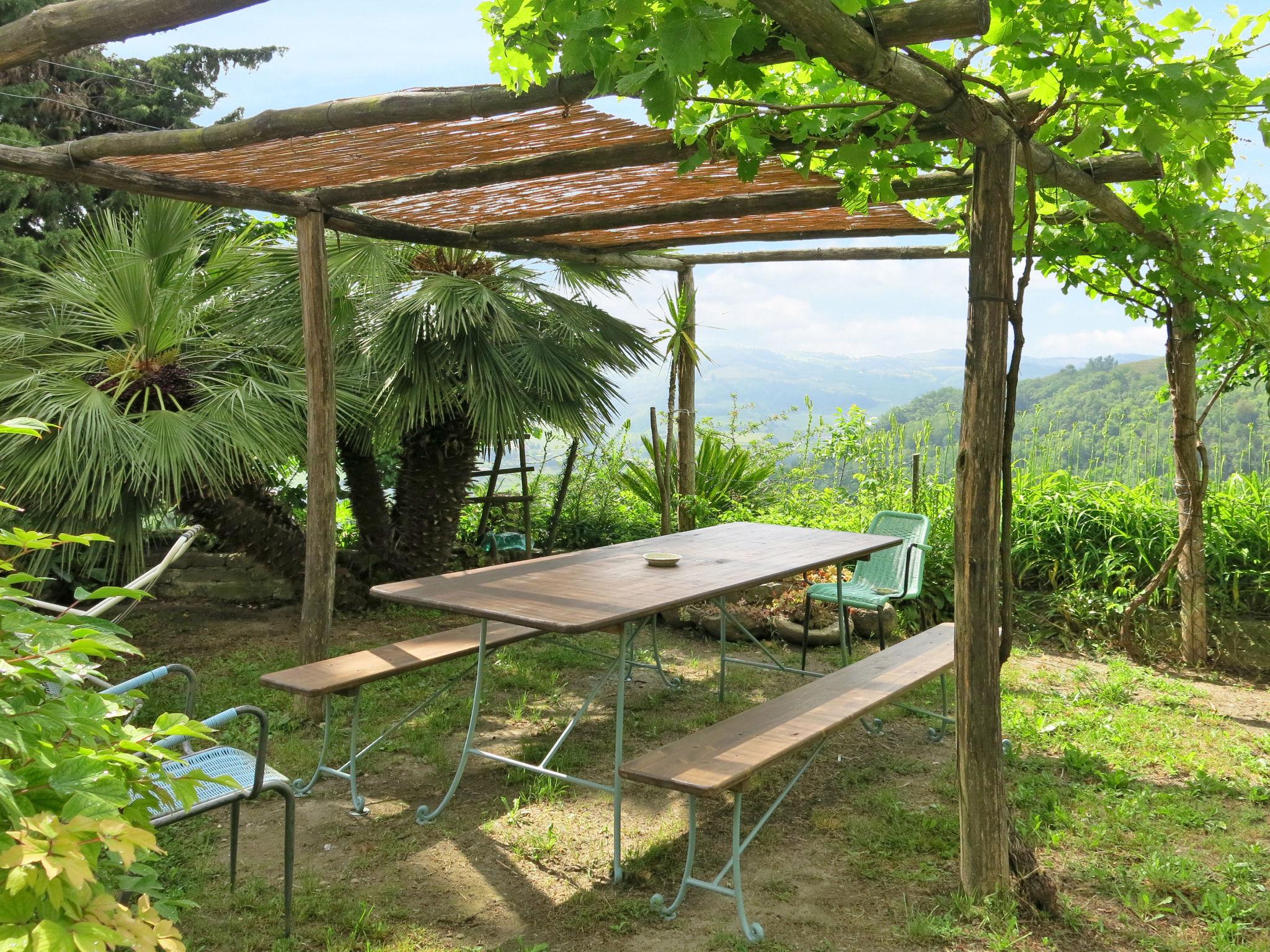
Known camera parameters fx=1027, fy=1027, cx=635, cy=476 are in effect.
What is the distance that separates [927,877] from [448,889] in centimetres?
141

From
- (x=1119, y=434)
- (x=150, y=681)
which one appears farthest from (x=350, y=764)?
(x=1119, y=434)

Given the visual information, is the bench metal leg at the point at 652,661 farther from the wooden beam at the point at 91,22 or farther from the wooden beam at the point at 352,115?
the wooden beam at the point at 91,22

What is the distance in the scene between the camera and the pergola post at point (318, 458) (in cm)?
448

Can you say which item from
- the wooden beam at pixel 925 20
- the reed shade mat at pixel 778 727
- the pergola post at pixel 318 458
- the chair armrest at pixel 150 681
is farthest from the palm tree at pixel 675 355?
the wooden beam at pixel 925 20

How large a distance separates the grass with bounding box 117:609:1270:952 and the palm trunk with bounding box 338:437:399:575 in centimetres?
166

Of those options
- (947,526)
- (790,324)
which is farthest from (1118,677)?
(790,324)

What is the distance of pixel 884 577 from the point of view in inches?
222

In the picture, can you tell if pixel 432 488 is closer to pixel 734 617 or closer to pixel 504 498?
pixel 504 498

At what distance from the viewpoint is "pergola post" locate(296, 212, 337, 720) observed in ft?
14.7

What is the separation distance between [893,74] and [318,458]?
10.1 ft

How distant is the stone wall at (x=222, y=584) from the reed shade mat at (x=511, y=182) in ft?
9.22

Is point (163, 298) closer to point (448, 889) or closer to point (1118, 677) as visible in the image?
point (448, 889)

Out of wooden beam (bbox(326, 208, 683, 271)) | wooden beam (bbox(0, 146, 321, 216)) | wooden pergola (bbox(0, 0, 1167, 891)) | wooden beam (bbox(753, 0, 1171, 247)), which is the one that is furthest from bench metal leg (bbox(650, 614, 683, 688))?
wooden beam (bbox(753, 0, 1171, 247))

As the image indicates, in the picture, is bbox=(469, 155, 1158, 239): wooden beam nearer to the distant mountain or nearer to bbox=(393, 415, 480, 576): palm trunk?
bbox=(393, 415, 480, 576): palm trunk
